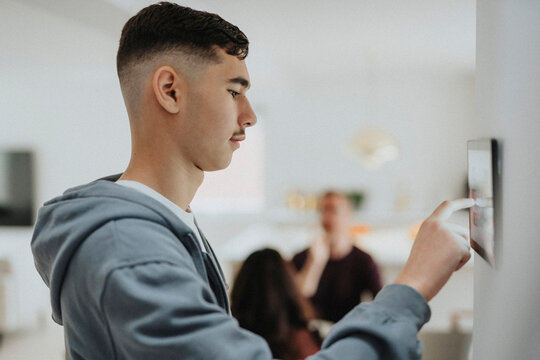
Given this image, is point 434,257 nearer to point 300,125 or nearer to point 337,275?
point 337,275

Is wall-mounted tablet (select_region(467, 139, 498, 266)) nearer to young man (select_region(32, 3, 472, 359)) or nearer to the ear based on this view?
young man (select_region(32, 3, 472, 359))

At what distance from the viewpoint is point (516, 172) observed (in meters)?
A: 0.67

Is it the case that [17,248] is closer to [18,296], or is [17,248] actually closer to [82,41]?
[18,296]

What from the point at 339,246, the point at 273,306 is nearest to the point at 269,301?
the point at 273,306

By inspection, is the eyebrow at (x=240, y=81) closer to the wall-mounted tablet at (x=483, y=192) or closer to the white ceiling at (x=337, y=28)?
the wall-mounted tablet at (x=483, y=192)

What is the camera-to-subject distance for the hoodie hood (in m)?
0.59

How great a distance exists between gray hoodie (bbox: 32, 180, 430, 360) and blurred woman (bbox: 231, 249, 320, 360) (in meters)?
1.34

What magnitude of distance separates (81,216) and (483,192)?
572 mm

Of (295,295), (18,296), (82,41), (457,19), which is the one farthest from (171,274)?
(18,296)

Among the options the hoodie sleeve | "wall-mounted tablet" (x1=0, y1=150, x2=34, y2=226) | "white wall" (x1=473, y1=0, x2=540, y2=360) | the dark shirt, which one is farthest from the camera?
"wall-mounted tablet" (x1=0, y1=150, x2=34, y2=226)

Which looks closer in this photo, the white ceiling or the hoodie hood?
the hoodie hood

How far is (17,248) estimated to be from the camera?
3914 millimetres

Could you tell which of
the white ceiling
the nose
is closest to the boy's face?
the nose

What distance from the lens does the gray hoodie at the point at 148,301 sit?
0.53 metres
